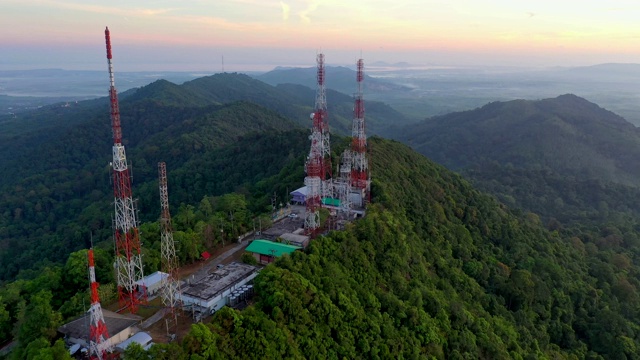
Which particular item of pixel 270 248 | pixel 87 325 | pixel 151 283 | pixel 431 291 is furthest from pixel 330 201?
pixel 87 325

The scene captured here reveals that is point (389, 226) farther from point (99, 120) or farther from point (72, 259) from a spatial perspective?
point (99, 120)

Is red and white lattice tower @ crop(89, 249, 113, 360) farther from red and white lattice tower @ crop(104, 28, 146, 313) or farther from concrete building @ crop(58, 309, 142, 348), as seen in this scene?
red and white lattice tower @ crop(104, 28, 146, 313)

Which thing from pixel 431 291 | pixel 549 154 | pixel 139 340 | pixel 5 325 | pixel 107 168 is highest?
pixel 139 340

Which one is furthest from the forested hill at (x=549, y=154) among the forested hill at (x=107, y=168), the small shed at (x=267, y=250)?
the small shed at (x=267, y=250)

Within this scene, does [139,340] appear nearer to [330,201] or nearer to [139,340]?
[139,340]

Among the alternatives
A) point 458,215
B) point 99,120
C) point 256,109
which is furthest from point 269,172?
point 99,120

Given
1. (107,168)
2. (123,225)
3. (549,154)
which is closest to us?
(123,225)
